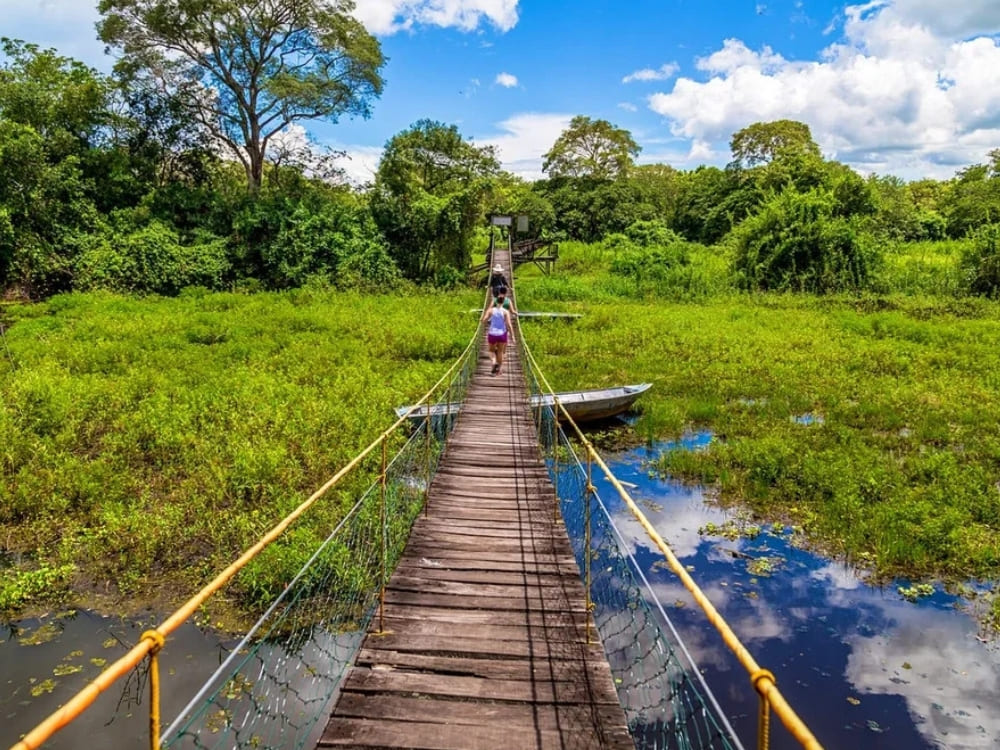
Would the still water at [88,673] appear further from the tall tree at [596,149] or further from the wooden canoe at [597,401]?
the tall tree at [596,149]

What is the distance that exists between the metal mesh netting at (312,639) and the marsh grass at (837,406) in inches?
173

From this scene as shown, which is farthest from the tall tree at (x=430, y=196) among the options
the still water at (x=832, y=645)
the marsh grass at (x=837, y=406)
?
the still water at (x=832, y=645)

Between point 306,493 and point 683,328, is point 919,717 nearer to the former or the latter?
point 306,493

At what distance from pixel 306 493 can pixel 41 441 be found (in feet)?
13.0

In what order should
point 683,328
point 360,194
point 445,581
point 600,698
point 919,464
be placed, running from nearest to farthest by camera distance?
point 600,698 < point 445,581 < point 919,464 < point 683,328 < point 360,194

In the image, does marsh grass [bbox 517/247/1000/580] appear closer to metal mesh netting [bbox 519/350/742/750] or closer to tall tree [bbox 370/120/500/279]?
metal mesh netting [bbox 519/350/742/750]

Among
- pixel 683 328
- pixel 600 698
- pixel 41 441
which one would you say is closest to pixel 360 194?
pixel 683 328

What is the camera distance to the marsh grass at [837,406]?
6.83 m

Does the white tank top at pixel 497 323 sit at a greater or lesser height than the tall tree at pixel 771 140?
lesser

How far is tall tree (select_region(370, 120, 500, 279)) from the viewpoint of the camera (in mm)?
24359

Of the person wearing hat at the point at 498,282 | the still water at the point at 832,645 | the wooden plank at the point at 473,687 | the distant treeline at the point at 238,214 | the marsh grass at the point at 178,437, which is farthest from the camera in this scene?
the distant treeline at the point at 238,214

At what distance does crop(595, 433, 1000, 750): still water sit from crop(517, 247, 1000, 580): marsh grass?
65cm

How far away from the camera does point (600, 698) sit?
3.23 metres

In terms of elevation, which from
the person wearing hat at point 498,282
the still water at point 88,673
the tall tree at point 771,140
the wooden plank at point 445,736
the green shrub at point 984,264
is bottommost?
the still water at point 88,673
